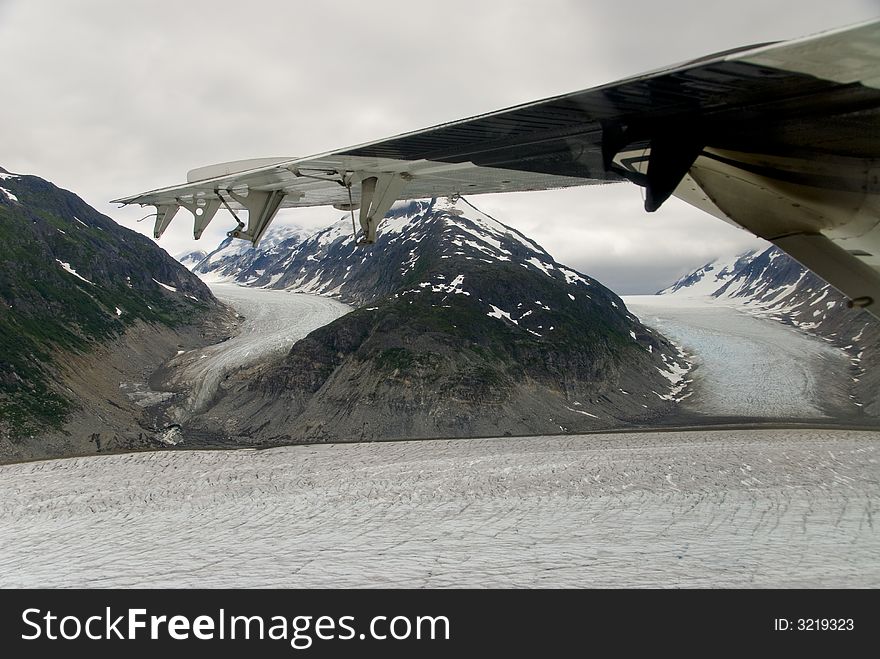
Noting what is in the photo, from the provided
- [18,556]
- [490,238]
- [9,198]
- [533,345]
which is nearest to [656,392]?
[533,345]

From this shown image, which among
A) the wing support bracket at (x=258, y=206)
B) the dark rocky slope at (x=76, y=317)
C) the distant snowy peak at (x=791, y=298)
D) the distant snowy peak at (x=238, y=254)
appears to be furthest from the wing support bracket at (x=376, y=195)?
the distant snowy peak at (x=238, y=254)

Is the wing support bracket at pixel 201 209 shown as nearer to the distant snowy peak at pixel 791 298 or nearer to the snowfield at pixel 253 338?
the snowfield at pixel 253 338

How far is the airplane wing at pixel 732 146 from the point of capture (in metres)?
3.90

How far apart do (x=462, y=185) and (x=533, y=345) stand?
4951cm

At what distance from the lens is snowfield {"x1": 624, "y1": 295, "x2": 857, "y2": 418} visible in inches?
1860

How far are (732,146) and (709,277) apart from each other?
172036 millimetres

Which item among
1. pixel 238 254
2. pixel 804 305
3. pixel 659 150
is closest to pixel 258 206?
pixel 659 150

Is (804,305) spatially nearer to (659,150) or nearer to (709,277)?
(709,277)

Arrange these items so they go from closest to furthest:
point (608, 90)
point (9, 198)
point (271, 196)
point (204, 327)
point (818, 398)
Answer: point (608, 90) → point (271, 196) → point (818, 398) → point (9, 198) → point (204, 327)

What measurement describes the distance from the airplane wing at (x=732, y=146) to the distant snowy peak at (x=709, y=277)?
149 metres

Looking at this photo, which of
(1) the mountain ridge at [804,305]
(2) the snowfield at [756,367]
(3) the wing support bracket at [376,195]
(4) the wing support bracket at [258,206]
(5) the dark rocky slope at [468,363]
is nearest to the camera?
(3) the wing support bracket at [376,195]

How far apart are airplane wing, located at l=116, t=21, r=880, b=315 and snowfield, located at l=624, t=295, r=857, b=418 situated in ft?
149

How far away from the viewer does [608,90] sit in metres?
4.19

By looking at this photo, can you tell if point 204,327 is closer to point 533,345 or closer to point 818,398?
point 533,345
